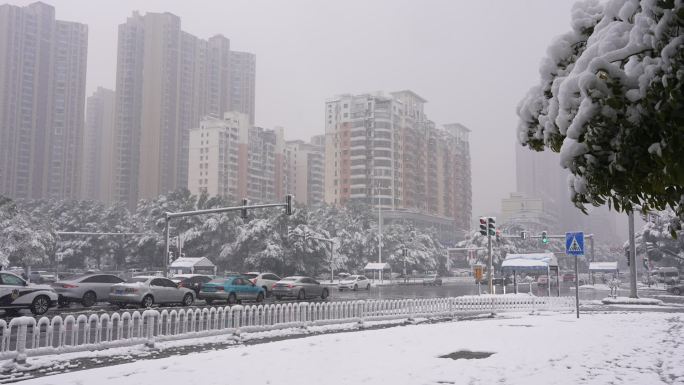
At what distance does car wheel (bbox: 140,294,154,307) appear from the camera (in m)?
24.1

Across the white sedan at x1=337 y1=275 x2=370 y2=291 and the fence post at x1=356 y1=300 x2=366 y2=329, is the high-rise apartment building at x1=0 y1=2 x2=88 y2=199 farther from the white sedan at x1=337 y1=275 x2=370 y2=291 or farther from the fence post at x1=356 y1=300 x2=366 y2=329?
the fence post at x1=356 y1=300 x2=366 y2=329

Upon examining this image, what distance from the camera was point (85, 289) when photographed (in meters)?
23.9

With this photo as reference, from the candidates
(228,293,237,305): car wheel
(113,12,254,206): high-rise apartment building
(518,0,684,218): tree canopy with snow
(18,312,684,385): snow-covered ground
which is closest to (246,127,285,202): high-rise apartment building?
(113,12,254,206): high-rise apartment building

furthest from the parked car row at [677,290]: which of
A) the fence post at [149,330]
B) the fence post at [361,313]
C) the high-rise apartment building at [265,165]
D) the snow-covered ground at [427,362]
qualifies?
the high-rise apartment building at [265,165]

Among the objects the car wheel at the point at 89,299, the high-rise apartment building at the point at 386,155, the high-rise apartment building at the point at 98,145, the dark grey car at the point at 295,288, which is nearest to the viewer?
the car wheel at the point at 89,299

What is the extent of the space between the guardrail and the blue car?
583 cm

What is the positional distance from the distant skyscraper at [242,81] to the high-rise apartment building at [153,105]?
19905 millimetres

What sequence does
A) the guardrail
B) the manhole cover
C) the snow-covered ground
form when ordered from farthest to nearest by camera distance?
the guardrail
the manhole cover
the snow-covered ground

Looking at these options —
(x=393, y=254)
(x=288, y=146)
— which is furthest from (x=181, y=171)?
(x=393, y=254)

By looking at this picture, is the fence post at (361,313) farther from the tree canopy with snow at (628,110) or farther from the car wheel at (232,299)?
the tree canopy with snow at (628,110)

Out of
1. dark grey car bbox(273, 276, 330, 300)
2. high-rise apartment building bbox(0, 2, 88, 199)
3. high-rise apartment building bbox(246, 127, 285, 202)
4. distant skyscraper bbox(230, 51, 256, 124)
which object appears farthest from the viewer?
distant skyscraper bbox(230, 51, 256, 124)

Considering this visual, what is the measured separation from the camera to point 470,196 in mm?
173625

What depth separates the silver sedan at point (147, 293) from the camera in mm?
23672

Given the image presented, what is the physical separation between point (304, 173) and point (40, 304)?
150 metres
